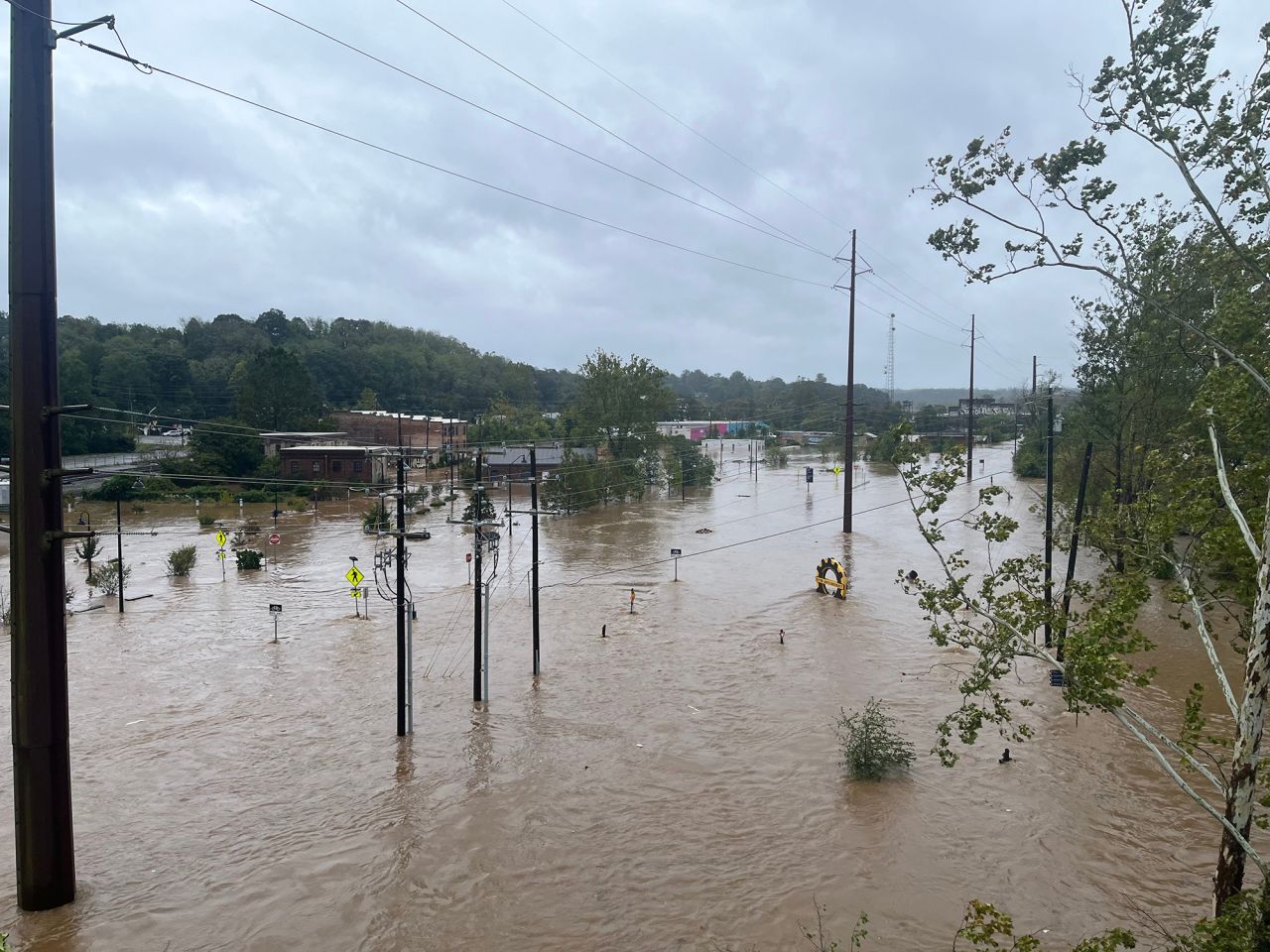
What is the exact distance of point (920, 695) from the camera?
18.2m

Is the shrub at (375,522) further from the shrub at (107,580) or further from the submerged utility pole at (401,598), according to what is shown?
the submerged utility pole at (401,598)

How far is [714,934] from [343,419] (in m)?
71.5

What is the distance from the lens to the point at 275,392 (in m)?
67.0

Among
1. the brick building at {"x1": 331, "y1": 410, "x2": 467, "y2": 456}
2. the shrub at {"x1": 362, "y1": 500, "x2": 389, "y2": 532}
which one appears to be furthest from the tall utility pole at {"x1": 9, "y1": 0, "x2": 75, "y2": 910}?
the brick building at {"x1": 331, "y1": 410, "x2": 467, "y2": 456}

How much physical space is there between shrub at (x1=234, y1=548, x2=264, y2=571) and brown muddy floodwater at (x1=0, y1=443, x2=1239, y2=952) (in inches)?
335

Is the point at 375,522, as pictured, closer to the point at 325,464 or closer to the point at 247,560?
the point at 247,560

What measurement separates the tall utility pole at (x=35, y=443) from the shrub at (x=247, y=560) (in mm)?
27641

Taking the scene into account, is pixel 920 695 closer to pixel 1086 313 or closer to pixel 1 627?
pixel 1086 313

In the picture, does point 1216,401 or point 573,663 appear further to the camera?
point 573,663

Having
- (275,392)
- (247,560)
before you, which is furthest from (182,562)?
(275,392)

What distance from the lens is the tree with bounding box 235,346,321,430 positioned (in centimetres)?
6575

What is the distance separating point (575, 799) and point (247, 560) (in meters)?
Answer: 26.5

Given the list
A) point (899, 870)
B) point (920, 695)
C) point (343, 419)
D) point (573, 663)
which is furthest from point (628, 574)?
point (343, 419)

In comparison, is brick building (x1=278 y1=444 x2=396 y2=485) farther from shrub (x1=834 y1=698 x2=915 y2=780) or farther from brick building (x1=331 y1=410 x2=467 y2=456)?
shrub (x1=834 y1=698 x2=915 y2=780)
